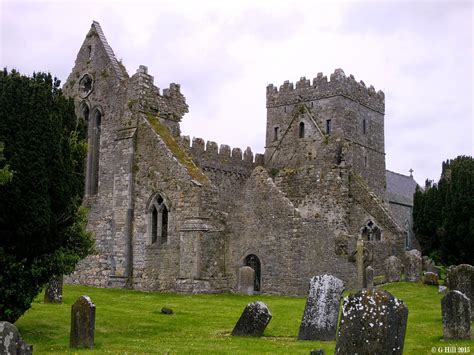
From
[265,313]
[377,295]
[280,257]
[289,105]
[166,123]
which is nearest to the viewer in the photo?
[377,295]

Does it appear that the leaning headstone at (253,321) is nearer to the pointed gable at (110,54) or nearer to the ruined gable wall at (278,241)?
the ruined gable wall at (278,241)

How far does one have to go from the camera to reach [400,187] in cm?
Result: 5622

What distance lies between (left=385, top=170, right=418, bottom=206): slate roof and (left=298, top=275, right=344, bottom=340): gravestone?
125ft

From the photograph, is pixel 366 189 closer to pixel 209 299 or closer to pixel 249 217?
pixel 249 217

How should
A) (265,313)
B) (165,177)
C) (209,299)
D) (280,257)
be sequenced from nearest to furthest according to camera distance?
(265,313) → (209,299) → (280,257) → (165,177)

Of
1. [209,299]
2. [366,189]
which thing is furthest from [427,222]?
[209,299]

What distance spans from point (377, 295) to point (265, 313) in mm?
5651

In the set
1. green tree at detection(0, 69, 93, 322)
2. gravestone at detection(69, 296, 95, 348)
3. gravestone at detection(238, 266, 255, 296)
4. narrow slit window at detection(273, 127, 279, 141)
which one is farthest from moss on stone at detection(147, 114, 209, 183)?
narrow slit window at detection(273, 127, 279, 141)

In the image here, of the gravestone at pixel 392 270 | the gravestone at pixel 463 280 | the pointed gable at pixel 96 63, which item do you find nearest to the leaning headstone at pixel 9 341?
the gravestone at pixel 463 280

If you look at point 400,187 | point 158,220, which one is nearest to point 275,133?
point 158,220

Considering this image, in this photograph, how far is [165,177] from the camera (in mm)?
26062

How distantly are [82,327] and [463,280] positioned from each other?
29.8 feet

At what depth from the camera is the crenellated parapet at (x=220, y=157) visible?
102 ft

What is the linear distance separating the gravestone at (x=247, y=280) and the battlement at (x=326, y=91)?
16614mm
